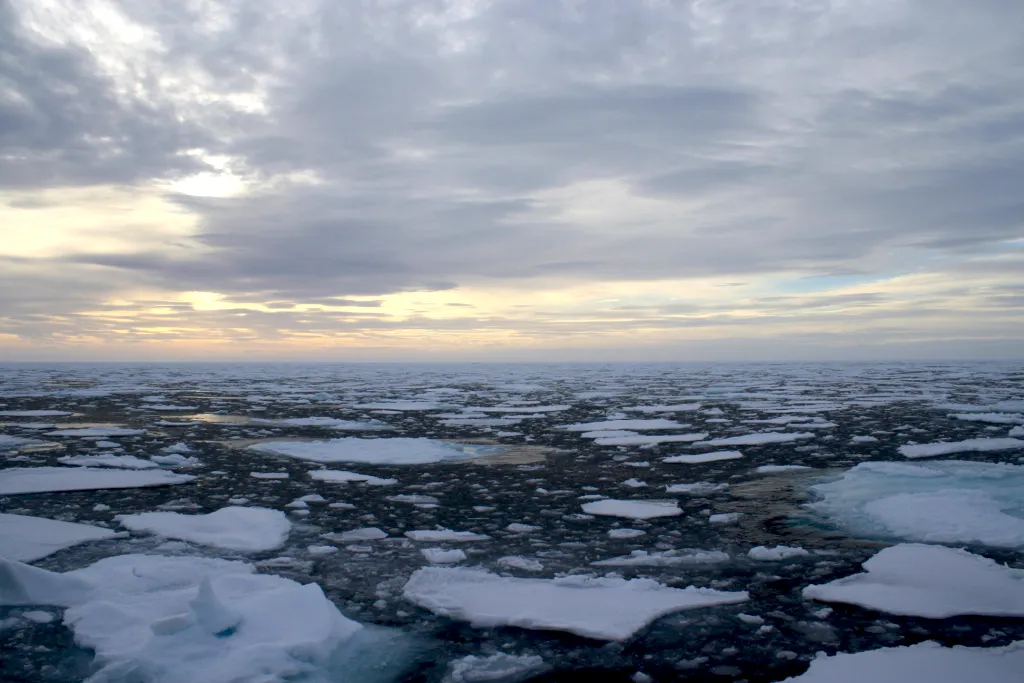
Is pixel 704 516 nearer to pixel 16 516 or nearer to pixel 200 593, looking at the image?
pixel 200 593

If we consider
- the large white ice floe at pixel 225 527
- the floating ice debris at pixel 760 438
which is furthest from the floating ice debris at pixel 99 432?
the floating ice debris at pixel 760 438

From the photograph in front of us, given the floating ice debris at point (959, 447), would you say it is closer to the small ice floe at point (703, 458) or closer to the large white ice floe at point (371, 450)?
the small ice floe at point (703, 458)

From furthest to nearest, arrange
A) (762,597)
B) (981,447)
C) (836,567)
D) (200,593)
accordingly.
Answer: (981,447) → (836,567) → (762,597) → (200,593)

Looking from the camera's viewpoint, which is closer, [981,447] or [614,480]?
[614,480]

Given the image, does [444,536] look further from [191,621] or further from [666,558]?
[191,621]

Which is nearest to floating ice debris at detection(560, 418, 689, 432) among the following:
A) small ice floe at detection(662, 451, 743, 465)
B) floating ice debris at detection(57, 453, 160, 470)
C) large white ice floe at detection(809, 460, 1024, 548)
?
small ice floe at detection(662, 451, 743, 465)

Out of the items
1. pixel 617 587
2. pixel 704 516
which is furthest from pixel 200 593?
pixel 704 516
